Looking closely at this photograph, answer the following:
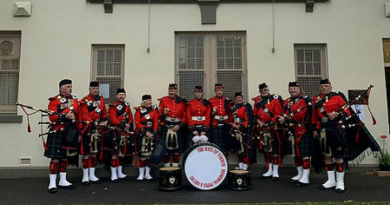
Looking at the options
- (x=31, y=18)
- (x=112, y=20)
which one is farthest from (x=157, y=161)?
(x=31, y=18)

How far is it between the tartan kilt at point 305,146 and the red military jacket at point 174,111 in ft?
7.61

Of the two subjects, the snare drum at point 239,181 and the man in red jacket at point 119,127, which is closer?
the snare drum at point 239,181

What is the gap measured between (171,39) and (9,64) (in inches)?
149

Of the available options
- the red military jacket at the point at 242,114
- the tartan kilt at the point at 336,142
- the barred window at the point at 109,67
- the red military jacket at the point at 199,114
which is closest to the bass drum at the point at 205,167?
the red military jacket at the point at 199,114

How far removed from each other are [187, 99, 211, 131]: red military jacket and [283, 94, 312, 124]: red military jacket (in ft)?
5.18

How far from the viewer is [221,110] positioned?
679 cm

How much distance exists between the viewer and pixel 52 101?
19.0ft

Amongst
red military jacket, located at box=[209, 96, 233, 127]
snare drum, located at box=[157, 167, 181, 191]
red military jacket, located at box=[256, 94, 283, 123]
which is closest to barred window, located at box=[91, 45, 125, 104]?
red military jacket, located at box=[209, 96, 233, 127]

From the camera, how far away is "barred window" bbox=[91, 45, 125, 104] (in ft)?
24.3

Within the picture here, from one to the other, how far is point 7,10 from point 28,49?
41.0 inches

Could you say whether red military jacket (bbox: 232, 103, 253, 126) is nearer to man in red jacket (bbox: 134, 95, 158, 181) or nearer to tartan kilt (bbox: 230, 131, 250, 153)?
tartan kilt (bbox: 230, 131, 250, 153)

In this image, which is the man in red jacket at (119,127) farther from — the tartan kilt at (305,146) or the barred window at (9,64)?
the tartan kilt at (305,146)

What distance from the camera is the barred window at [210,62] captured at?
7.45 m

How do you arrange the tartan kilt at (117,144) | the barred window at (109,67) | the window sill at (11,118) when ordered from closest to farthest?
the tartan kilt at (117,144), the window sill at (11,118), the barred window at (109,67)
